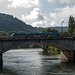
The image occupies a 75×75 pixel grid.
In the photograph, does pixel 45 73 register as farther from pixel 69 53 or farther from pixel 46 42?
pixel 69 53

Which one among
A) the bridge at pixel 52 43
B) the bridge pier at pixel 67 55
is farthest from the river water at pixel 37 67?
the bridge at pixel 52 43

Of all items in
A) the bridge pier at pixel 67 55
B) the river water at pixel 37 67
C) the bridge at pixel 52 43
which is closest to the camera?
the river water at pixel 37 67

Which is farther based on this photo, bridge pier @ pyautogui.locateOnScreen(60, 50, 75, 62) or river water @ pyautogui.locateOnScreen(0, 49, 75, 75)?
bridge pier @ pyautogui.locateOnScreen(60, 50, 75, 62)

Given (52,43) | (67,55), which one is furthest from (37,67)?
(67,55)

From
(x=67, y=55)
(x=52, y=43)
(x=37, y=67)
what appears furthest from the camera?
(x=67, y=55)

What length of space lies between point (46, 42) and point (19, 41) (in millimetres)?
11046

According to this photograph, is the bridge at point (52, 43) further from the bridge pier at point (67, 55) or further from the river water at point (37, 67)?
the river water at point (37, 67)

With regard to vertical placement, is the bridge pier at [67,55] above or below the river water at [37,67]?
above

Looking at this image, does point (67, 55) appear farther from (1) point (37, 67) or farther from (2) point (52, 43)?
(1) point (37, 67)

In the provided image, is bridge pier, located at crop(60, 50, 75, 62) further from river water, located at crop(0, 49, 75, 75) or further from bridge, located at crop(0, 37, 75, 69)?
river water, located at crop(0, 49, 75, 75)

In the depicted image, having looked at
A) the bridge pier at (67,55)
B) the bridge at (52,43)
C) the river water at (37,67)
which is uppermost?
the bridge at (52,43)

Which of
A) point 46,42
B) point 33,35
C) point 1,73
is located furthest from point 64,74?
point 33,35

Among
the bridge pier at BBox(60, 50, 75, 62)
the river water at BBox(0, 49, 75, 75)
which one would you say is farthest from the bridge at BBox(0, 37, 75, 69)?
the river water at BBox(0, 49, 75, 75)

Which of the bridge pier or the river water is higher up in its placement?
the bridge pier
